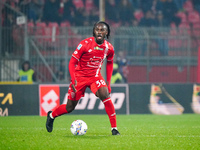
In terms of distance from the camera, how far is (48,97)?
1341 centimetres

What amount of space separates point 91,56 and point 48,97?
6051mm

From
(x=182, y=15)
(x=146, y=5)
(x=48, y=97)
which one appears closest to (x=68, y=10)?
(x=146, y=5)

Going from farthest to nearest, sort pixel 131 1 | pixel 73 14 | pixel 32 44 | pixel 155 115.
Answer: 1. pixel 131 1
2. pixel 73 14
3. pixel 32 44
4. pixel 155 115

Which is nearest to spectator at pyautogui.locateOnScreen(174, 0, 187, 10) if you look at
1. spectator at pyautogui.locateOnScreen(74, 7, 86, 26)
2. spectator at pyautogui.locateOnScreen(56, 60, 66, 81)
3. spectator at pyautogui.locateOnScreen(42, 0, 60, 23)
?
spectator at pyautogui.locateOnScreen(74, 7, 86, 26)

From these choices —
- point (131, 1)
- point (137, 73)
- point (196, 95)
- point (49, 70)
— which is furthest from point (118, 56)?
point (131, 1)

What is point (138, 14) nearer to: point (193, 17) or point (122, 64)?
point (193, 17)

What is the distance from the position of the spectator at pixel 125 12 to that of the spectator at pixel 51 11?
3228mm

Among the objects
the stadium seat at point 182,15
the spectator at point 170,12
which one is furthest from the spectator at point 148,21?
the stadium seat at point 182,15

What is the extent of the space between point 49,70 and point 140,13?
302 inches

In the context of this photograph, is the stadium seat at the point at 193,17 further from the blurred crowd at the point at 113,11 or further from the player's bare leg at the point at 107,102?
the player's bare leg at the point at 107,102

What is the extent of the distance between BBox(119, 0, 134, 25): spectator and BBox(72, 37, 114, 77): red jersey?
13.7 metres

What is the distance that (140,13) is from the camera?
2208cm

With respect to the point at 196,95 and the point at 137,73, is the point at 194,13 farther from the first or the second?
the point at 196,95

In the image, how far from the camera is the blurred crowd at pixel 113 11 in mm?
20391
